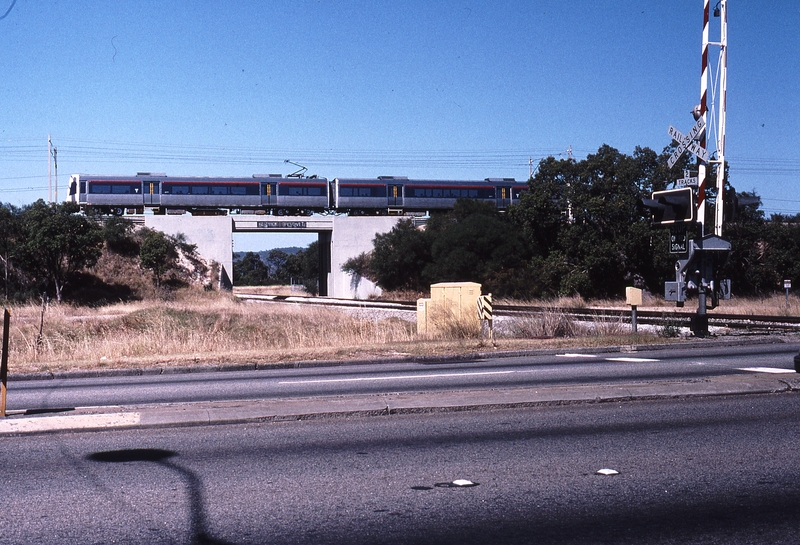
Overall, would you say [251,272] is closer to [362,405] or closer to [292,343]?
[292,343]

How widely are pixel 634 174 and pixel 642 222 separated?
3.54m

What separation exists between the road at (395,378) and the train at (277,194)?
46.3 m

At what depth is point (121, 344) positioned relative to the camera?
18.0 meters

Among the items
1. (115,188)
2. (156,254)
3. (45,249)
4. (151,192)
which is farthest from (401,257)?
(45,249)

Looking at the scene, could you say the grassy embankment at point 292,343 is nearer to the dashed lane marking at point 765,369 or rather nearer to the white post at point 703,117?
the white post at point 703,117

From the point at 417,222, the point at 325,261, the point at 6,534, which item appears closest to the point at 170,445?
the point at 6,534

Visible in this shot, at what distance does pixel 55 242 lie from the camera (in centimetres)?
4688

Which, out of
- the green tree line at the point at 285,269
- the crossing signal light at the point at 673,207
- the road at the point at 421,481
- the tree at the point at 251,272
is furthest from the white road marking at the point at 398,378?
the tree at the point at 251,272

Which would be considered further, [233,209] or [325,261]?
[325,261]

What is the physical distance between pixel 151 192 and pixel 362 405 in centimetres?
5361

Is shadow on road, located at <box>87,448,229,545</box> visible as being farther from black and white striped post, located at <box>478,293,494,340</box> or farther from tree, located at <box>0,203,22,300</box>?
tree, located at <box>0,203,22,300</box>

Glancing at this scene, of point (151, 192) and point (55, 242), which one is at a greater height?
point (151, 192)

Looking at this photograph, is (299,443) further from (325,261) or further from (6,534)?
(325,261)

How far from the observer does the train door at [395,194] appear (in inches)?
2477
